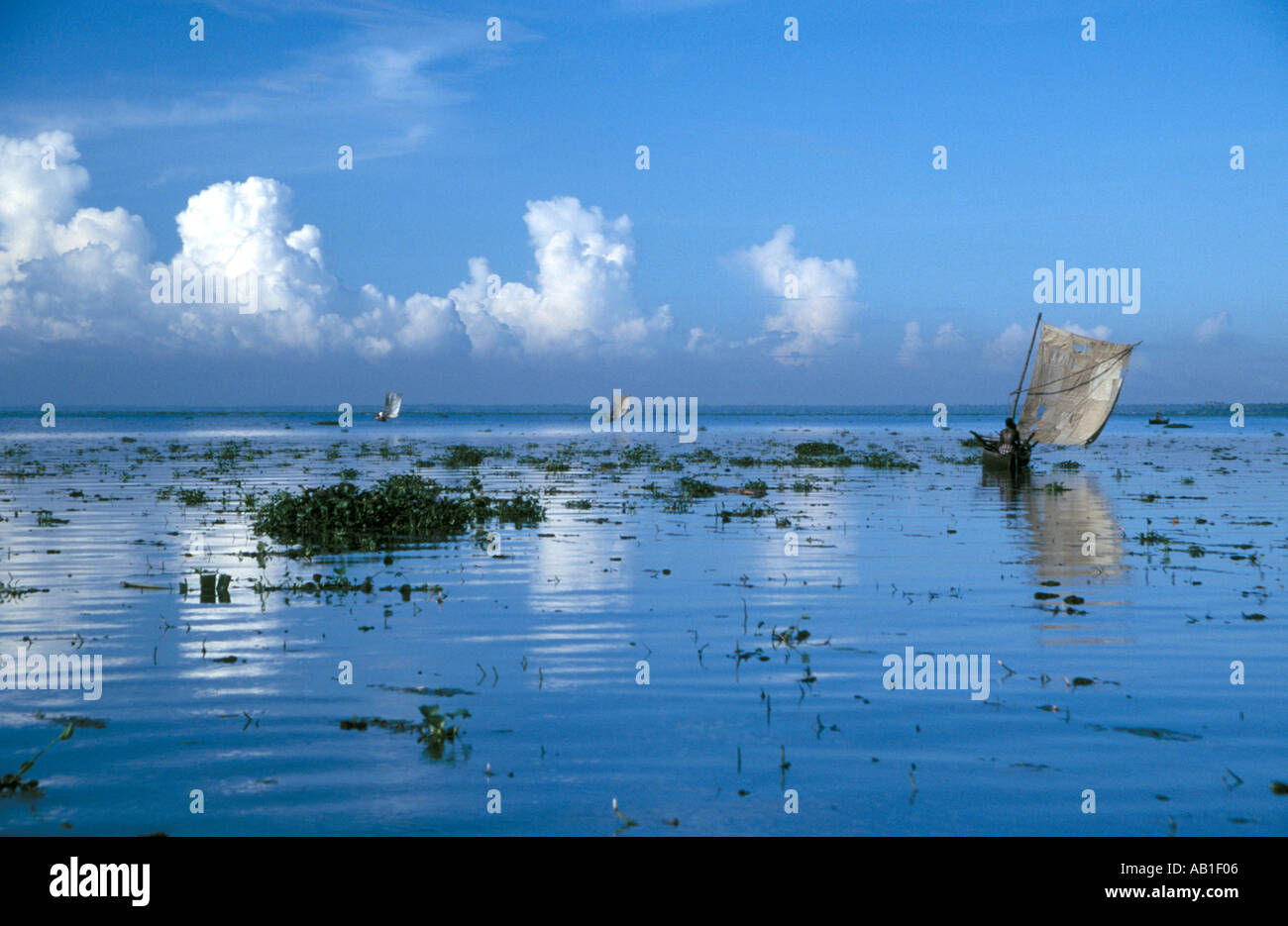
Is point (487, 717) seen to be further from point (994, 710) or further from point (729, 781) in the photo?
point (994, 710)

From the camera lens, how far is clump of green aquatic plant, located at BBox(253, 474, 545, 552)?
2086 centimetres

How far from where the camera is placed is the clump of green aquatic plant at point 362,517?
20.9 m

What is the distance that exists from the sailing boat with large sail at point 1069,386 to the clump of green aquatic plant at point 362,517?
30.8 m

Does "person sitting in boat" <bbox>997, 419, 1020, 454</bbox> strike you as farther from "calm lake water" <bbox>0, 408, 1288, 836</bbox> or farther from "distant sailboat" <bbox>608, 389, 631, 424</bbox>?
"distant sailboat" <bbox>608, 389, 631, 424</bbox>

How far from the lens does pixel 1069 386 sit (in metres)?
48.1

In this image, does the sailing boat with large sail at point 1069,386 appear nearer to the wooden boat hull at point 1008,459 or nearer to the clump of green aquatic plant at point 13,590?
the wooden boat hull at point 1008,459

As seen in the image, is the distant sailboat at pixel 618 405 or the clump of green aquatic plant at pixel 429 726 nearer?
the clump of green aquatic plant at pixel 429 726

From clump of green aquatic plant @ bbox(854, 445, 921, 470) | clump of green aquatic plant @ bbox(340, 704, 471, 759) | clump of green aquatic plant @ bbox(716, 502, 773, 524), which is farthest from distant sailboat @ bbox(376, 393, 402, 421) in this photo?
clump of green aquatic plant @ bbox(340, 704, 471, 759)

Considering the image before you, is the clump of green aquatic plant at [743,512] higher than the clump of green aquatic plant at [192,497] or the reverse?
the reverse

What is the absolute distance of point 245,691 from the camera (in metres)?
10.2

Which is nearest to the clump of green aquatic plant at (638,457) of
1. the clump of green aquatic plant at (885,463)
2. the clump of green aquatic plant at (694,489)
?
the clump of green aquatic plant at (885,463)

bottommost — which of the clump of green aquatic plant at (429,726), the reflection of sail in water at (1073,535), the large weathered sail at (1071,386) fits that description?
the clump of green aquatic plant at (429,726)
